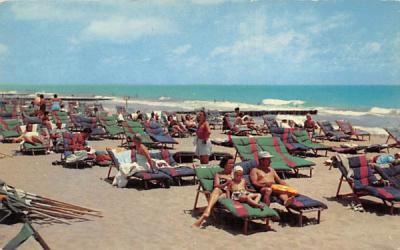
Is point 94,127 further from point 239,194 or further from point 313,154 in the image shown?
point 239,194

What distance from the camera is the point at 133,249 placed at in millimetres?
5367

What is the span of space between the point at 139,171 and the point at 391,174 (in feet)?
13.9

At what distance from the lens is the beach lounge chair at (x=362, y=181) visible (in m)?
7.27

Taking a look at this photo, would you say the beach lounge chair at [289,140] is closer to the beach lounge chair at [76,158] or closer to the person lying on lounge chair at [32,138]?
the beach lounge chair at [76,158]

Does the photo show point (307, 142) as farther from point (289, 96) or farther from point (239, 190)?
point (289, 96)

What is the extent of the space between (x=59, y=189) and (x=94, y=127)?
795 cm

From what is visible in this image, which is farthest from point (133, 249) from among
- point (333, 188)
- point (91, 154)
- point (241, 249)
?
point (91, 154)

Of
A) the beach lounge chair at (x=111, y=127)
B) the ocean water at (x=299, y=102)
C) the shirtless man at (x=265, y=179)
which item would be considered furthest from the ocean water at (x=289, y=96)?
the shirtless man at (x=265, y=179)

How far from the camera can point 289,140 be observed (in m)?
12.4

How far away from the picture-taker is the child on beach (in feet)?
20.8

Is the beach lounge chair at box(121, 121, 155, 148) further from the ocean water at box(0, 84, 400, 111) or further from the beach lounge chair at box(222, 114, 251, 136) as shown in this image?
the ocean water at box(0, 84, 400, 111)

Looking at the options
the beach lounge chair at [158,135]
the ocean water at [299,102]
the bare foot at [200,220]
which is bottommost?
the ocean water at [299,102]

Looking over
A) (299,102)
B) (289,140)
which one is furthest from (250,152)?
(299,102)

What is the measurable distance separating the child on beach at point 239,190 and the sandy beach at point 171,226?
37 cm
